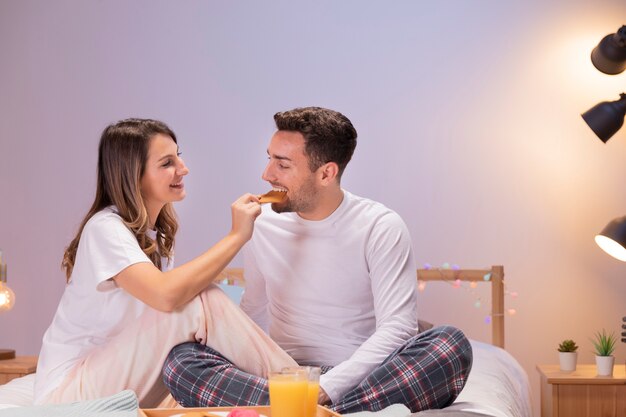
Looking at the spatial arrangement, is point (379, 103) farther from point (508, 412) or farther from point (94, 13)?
point (508, 412)

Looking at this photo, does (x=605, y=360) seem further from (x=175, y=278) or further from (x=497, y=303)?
(x=175, y=278)

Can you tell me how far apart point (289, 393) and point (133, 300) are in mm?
738

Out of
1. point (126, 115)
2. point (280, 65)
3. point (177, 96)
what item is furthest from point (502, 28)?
point (126, 115)

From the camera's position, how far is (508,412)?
1.99 m

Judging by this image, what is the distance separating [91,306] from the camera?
1.96 meters

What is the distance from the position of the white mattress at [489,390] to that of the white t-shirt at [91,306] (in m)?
0.16

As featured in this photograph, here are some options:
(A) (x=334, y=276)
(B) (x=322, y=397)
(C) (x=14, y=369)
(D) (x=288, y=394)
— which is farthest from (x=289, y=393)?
(C) (x=14, y=369)

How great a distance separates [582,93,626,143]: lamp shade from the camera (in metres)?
2.99

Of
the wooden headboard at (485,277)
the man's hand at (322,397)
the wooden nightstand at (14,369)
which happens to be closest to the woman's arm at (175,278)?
the man's hand at (322,397)

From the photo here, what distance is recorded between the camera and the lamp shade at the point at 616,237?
2.89 meters

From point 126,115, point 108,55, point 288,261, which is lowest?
point 288,261

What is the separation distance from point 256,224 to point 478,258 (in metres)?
1.42

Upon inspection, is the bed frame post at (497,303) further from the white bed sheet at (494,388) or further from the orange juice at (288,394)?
the orange juice at (288,394)

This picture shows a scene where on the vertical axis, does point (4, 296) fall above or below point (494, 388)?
above
